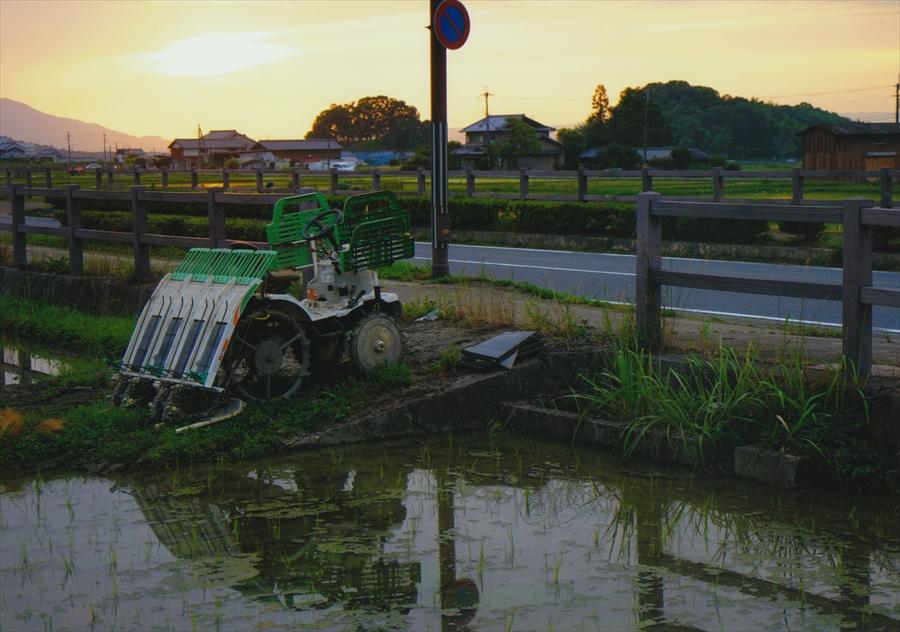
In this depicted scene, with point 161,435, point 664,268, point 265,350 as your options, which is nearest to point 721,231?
point 664,268

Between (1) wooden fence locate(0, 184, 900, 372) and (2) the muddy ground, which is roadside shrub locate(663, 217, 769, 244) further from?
(2) the muddy ground

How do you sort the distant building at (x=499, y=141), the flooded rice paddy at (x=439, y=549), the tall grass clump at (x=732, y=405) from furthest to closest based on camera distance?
the distant building at (x=499, y=141)
the tall grass clump at (x=732, y=405)
the flooded rice paddy at (x=439, y=549)

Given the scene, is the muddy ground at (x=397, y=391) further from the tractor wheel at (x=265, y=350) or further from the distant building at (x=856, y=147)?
the distant building at (x=856, y=147)

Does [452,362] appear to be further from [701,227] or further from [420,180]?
[420,180]

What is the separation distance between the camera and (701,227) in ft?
68.1

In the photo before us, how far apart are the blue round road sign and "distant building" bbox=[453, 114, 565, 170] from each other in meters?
57.0

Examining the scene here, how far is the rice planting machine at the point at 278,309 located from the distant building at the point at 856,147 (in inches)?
562

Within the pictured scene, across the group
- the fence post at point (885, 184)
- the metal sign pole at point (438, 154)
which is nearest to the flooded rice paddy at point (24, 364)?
the metal sign pole at point (438, 154)

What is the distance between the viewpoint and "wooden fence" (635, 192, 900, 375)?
726cm

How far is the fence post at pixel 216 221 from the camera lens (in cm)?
1237

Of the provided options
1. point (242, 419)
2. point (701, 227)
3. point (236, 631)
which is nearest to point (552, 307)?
point (242, 419)

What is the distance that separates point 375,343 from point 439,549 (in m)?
3.02

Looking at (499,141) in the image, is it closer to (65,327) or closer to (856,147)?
(856,147)

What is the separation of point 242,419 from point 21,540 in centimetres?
211
